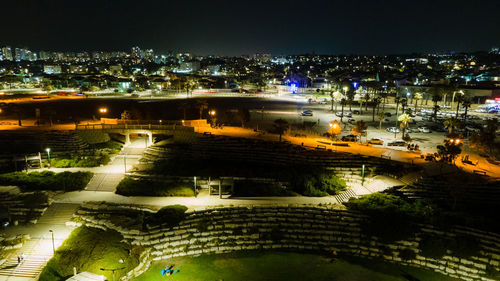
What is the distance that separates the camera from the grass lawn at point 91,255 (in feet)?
58.3

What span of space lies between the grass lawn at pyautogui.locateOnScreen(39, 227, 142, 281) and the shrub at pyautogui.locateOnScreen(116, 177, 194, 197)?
5685mm

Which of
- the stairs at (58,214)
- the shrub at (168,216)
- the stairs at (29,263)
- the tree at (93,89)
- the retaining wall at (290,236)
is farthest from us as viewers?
the tree at (93,89)

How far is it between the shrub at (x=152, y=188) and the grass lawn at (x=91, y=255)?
5685 mm

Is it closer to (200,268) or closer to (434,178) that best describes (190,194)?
(200,268)

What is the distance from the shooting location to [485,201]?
81.0ft

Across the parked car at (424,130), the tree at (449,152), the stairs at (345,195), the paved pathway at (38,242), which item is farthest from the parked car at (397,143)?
the paved pathway at (38,242)

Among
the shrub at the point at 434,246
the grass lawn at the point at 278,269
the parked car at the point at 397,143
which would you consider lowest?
the grass lawn at the point at 278,269

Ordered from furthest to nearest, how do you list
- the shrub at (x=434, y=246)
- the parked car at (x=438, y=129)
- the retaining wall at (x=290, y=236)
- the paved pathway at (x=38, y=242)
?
1. the parked car at (x=438, y=129)
2. the shrub at (x=434, y=246)
3. the retaining wall at (x=290, y=236)
4. the paved pathway at (x=38, y=242)

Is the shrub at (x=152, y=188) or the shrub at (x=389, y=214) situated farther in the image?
the shrub at (x=152, y=188)

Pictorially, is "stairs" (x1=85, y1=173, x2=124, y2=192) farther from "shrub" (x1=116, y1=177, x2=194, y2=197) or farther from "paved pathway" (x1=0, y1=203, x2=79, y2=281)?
"paved pathway" (x1=0, y1=203, x2=79, y2=281)

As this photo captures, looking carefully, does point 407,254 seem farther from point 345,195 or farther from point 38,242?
point 38,242

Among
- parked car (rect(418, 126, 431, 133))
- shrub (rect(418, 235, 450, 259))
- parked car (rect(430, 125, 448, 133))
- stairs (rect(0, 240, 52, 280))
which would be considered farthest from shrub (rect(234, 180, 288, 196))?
parked car (rect(430, 125, 448, 133))

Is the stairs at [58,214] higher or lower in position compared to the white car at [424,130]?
lower

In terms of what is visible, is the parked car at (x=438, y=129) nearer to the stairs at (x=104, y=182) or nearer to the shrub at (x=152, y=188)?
the shrub at (x=152, y=188)
